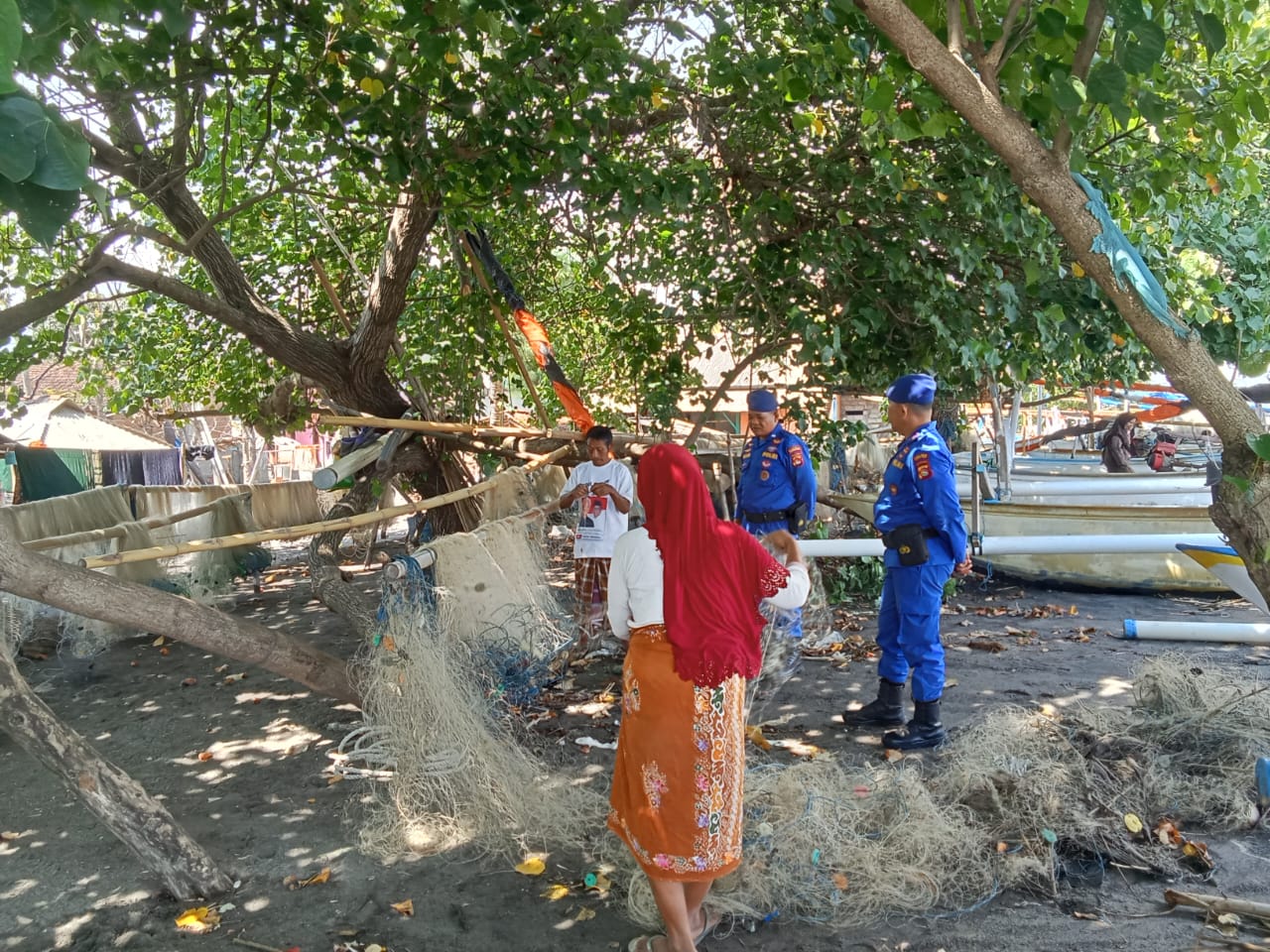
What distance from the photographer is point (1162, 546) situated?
6367 mm

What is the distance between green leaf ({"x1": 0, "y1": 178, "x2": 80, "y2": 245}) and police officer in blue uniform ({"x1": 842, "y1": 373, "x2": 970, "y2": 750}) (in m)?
4.12

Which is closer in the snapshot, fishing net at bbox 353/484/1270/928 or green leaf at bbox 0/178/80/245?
green leaf at bbox 0/178/80/245

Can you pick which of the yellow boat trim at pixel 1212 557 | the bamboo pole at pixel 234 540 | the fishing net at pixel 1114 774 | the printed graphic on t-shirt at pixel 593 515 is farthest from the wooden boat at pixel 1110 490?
the bamboo pole at pixel 234 540

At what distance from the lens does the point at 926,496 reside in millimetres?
4848

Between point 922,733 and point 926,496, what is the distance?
130cm

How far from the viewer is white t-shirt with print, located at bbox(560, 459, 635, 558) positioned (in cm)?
665

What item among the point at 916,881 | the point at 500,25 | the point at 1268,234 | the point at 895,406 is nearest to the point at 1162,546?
the point at 1268,234

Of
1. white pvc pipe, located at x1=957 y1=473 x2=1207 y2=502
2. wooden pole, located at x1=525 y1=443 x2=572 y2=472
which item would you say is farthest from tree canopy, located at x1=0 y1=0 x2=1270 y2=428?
white pvc pipe, located at x1=957 y1=473 x2=1207 y2=502

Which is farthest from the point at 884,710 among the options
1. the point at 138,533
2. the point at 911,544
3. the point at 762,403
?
the point at 138,533

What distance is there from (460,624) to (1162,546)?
4.99m

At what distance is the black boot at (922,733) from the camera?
15.8 feet

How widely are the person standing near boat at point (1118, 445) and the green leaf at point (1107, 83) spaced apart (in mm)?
15159

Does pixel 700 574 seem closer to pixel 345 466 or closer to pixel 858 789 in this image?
pixel 858 789

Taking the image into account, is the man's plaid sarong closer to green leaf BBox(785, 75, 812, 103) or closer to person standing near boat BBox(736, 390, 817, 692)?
person standing near boat BBox(736, 390, 817, 692)
